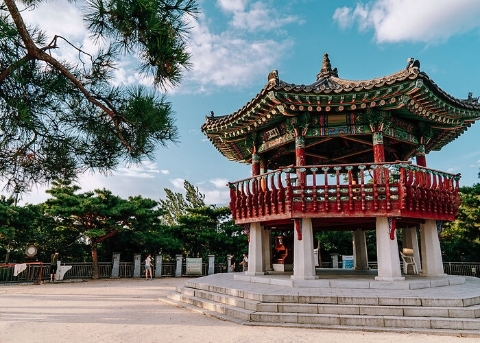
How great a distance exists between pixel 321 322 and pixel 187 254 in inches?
789

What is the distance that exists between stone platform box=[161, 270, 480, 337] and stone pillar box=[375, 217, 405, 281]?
0.27 meters

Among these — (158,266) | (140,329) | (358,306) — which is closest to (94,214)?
(158,266)

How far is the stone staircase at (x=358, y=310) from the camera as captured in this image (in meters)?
6.29

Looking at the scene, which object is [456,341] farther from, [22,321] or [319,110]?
[22,321]

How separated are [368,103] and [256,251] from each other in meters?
5.66

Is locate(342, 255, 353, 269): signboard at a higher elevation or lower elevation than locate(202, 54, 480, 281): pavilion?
lower

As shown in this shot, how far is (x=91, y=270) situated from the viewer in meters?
20.7

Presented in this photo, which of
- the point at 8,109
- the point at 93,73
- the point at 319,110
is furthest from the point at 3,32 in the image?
the point at 319,110

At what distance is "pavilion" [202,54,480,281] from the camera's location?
8.70 metres

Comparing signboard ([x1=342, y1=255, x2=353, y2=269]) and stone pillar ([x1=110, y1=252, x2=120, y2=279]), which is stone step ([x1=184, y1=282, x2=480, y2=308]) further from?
stone pillar ([x1=110, y1=252, x2=120, y2=279])

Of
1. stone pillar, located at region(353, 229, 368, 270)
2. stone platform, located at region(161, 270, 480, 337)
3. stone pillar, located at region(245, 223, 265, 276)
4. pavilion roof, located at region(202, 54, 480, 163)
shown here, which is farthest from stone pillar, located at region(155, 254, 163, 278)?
stone platform, located at region(161, 270, 480, 337)

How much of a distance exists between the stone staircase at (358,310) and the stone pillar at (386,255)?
2.44ft

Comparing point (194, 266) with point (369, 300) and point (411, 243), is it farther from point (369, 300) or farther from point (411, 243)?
point (369, 300)

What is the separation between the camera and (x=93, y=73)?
16.3 ft
